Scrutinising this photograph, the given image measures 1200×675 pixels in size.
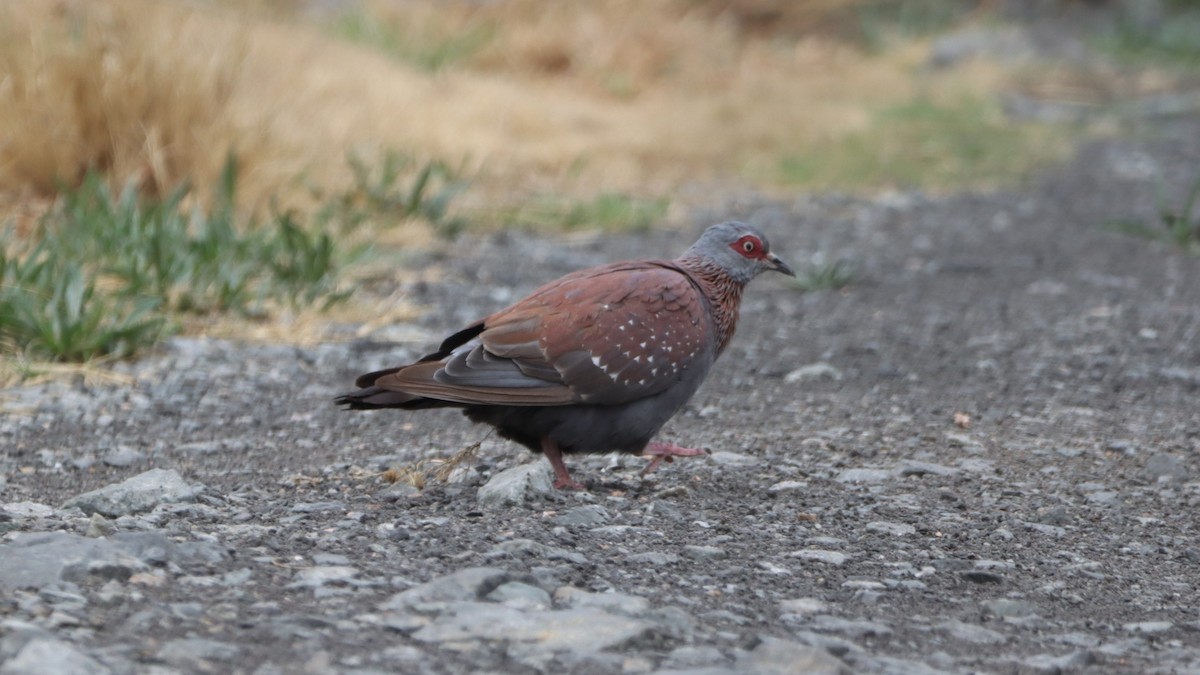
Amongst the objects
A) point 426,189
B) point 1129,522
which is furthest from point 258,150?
point 1129,522

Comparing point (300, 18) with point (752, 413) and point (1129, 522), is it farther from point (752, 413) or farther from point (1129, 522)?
point (1129, 522)

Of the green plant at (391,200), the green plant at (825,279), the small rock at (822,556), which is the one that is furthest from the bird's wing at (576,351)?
the green plant at (391,200)

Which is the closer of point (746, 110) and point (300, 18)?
point (746, 110)

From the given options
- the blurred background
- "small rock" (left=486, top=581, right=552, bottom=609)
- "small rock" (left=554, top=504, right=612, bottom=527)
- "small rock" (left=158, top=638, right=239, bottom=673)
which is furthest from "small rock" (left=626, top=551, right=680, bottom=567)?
the blurred background

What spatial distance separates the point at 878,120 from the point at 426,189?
4696 millimetres

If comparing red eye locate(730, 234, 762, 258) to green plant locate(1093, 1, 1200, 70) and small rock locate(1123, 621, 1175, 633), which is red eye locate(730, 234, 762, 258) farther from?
green plant locate(1093, 1, 1200, 70)

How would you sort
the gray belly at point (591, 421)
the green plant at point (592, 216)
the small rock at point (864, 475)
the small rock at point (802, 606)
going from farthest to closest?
the green plant at point (592, 216) → the small rock at point (864, 475) → the gray belly at point (591, 421) → the small rock at point (802, 606)

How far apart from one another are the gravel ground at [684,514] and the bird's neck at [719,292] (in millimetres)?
364

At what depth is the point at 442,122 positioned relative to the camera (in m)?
9.55

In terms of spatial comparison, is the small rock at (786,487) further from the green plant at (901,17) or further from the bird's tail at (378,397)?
the green plant at (901,17)

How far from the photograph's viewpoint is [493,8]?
1417 cm

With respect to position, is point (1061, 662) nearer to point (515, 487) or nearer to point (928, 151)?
point (515, 487)

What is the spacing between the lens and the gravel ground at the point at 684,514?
2.62 meters

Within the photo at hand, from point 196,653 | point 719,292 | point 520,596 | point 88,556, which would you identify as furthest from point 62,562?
point 719,292
